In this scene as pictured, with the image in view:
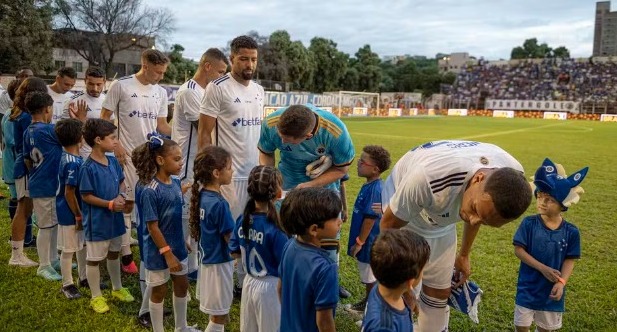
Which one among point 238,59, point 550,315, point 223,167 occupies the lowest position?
point 550,315

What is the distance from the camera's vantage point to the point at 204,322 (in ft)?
15.0

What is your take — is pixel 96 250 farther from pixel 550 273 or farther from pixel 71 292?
pixel 550 273

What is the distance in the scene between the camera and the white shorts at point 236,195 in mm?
4902

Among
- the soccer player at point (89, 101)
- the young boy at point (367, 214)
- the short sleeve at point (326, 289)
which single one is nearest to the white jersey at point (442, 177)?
the short sleeve at point (326, 289)

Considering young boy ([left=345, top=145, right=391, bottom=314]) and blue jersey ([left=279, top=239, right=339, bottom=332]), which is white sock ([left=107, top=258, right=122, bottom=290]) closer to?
young boy ([left=345, top=145, right=391, bottom=314])

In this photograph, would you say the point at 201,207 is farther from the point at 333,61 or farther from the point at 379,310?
the point at 333,61

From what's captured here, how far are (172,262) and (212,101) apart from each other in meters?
1.68

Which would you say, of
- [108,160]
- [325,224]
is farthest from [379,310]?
[108,160]

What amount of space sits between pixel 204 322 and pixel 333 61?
5994 centimetres

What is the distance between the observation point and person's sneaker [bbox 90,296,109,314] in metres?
4.69

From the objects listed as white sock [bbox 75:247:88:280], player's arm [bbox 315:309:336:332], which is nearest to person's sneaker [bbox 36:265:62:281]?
white sock [bbox 75:247:88:280]

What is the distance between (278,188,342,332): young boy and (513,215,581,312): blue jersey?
1.98 metres

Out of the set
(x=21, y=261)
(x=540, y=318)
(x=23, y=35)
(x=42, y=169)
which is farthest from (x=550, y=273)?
(x=23, y=35)

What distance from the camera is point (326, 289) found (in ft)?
8.79
